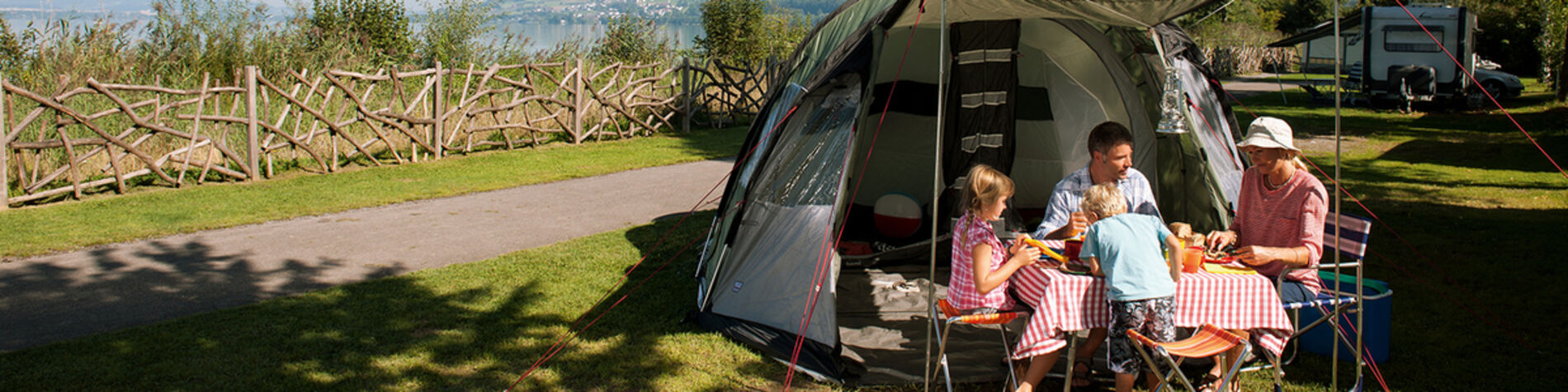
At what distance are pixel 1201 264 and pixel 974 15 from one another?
1411mm

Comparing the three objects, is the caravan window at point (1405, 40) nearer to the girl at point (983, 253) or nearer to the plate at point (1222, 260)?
the plate at point (1222, 260)

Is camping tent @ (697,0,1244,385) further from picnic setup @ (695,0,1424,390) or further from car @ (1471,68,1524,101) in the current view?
car @ (1471,68,1524,101)

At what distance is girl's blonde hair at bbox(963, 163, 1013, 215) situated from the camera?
3.35m

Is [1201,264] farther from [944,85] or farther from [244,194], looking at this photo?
[244,194]

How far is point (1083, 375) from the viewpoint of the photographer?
374 cm

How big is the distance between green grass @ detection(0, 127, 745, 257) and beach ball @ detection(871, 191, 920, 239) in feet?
14.4

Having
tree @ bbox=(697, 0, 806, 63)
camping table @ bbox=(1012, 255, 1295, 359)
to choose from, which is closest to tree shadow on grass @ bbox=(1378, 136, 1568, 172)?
camping table @ bbox=(1012, 255, 1295, 359)

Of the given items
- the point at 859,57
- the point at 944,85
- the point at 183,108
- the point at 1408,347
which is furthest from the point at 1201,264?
the point at 183,108

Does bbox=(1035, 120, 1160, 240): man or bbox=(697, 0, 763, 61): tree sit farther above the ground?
bbox=(697, 0, 763, 61): tree

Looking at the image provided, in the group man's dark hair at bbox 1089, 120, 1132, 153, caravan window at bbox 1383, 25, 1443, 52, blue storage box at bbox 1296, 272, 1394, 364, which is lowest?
blue storage box at bbox 1296, 272, 1394, 364

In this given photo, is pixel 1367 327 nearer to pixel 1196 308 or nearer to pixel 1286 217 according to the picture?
pixel 1286 217

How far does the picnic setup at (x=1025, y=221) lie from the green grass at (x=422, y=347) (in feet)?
1.06

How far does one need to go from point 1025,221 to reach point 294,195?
20.5ft

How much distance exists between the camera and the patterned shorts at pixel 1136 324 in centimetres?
321
